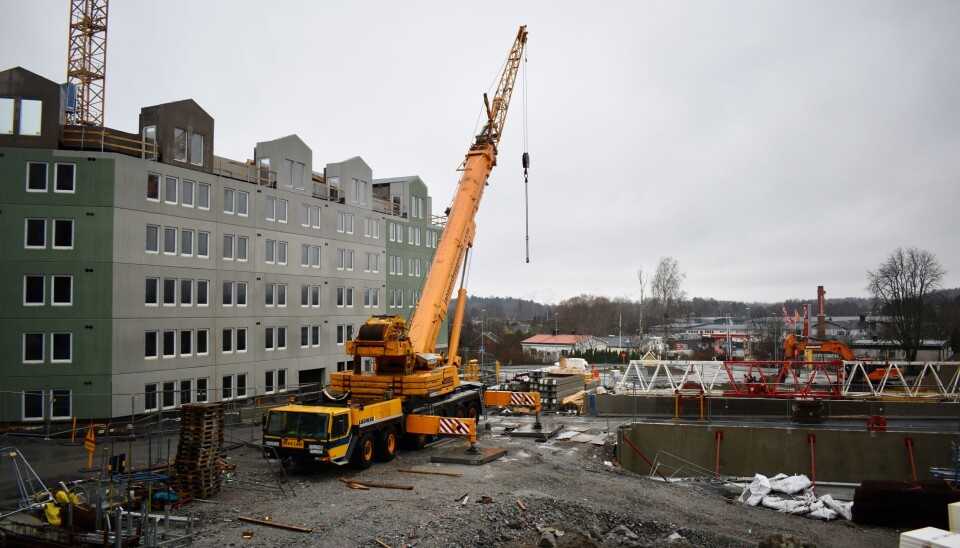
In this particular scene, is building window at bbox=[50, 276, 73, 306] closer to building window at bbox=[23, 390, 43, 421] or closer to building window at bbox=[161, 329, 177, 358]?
building window at bbox=[23, 390, 43, 421]

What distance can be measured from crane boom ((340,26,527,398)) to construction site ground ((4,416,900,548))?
255cm

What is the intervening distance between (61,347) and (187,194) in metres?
8.74

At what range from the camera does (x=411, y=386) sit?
68.5 feet

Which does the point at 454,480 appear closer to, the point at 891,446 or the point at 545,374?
the point at 891,446

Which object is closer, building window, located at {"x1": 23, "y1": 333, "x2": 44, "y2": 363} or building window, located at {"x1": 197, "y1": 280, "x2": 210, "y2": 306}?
building window, located at {"x1": 23, "y1": 333, "x2": 44, "y2": 363}

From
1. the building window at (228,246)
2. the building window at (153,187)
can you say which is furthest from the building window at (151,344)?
the building window at (153,187)

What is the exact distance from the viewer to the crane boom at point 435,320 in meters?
20.5

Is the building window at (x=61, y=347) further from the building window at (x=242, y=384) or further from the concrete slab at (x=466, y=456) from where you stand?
Answer: the concrete slab at (x=466, y=456)

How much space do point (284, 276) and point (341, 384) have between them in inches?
662

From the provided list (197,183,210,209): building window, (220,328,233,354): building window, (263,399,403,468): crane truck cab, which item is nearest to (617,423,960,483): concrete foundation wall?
(263,399,403,468): crane truck cab

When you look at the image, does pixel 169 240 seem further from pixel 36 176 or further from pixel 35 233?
pixel 36 176

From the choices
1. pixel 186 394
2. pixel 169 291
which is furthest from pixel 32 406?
pixel 169 291

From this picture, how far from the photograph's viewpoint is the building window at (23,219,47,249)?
2642 centimetres

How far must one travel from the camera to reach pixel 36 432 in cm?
2494
